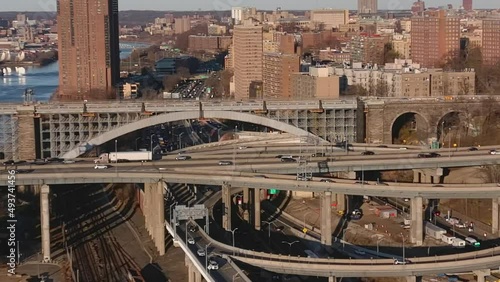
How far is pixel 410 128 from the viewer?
33938 millimetres

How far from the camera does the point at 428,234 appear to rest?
71.8 feet

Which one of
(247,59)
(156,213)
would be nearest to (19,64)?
(247,59)

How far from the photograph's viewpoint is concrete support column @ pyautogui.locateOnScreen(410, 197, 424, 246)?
2156 cm

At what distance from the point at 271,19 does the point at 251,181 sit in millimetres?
78535

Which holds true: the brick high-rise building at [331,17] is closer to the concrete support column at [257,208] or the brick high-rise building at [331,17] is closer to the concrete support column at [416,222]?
the concrete support column at [257,208]

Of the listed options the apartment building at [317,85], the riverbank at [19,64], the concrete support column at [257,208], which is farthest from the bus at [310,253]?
the riverbank at [19,64]

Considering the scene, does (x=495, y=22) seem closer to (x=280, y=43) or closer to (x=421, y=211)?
(x=280, y=43)

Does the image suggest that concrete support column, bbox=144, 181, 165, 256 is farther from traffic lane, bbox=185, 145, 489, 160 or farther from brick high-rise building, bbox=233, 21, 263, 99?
brick high-rise building, bbox=233, 21, 263, 99

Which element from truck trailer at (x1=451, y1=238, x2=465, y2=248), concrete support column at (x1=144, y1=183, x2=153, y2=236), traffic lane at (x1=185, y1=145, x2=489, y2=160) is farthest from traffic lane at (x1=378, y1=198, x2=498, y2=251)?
concrete support column at (x1=144, y1=183, x2=153, y2=236)

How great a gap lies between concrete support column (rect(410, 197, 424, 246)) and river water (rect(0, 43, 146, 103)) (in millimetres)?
34293

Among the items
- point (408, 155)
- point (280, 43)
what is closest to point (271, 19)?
point (280, 43)

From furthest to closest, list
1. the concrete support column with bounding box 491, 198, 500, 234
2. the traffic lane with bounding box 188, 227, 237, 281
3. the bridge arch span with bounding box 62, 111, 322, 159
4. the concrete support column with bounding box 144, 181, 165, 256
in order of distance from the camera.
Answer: the bridge arch span with bounding box 62, 111, 322, 159 < the concrete support column with bounding box 491, 198, 500, 234 < the concrete support column with bounding box 144, 181, 165, 256 < the traffic lane with bounding box 188, 227, 237, 281

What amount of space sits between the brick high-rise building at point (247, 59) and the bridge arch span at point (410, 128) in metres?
17.0

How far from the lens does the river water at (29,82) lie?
58.8 m
